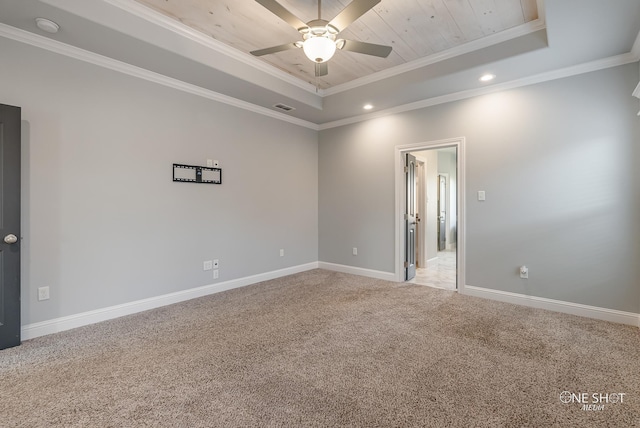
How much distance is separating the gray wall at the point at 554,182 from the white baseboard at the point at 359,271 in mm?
1182

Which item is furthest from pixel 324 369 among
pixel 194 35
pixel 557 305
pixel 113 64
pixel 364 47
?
pixel 113 64

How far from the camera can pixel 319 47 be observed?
2314mm

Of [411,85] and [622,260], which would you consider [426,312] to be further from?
[411,85]

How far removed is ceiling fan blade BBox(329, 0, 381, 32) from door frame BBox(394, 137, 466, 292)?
250cm

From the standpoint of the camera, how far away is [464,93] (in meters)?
3.91

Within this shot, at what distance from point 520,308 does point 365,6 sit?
3524 millimetres

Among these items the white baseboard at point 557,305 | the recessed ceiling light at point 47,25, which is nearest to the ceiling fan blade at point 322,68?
the recessed ceiling light at point 47,25

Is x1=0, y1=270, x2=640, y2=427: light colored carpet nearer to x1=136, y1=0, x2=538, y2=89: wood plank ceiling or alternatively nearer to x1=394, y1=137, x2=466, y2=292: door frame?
x1=394, y1=137, x2=466, y2=292: door frame

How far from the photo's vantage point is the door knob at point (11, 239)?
247 cm

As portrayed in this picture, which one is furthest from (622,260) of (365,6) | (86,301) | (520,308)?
(86,301)

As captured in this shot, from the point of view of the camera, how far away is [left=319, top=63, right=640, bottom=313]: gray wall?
303cm

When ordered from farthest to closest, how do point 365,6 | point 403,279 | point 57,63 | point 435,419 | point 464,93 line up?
1. point 403,279
2. point 464,93
3. point 57,63
4. point 365,6
5. point 435,419

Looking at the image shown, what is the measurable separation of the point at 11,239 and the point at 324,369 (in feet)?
9.12

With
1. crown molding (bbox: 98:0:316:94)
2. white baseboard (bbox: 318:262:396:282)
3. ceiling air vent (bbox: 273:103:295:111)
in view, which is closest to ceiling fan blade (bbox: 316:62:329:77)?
crown molding (bbox: 98:0:316:94)
